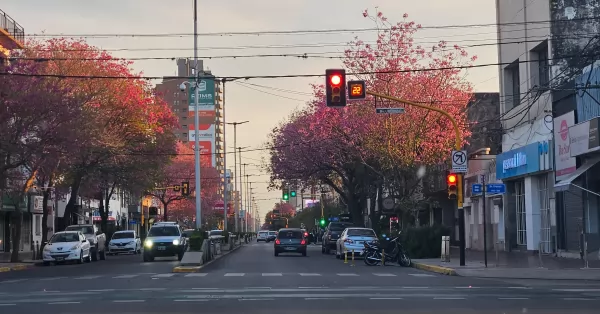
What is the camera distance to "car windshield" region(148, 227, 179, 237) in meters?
41.4

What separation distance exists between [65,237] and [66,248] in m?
1.38

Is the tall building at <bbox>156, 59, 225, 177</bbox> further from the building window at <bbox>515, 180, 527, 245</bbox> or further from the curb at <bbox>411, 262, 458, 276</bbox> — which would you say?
the curb at <bbox>411, 262, 458, 276</bbox>

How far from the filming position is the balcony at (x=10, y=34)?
1817 inches

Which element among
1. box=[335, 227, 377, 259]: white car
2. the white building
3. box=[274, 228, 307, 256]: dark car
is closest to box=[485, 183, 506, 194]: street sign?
the white building

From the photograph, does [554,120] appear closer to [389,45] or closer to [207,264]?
[389,45]

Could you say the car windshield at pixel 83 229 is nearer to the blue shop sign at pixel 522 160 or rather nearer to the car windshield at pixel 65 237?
the car windshield at pixel 65 237

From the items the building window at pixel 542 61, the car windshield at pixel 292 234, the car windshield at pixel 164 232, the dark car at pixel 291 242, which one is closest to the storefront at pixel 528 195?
the building window at pixel 542 61

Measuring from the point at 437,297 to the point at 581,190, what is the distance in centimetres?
1712

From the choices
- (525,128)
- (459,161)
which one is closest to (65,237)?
(459,161)

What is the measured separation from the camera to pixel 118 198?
293ft

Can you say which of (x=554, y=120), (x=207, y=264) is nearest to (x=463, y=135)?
(x=554, y=120)

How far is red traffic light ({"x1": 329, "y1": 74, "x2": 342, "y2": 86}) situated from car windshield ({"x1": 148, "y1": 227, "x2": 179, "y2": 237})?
18.7 metres

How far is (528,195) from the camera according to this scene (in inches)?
1547

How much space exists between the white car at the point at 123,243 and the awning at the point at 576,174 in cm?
3266
